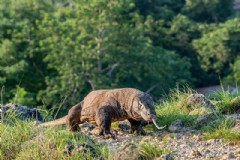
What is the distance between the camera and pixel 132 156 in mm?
5156

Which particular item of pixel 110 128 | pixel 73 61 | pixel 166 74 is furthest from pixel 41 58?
pixel 110 128

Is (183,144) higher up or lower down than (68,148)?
lower down

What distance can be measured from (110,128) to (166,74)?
84.3ft

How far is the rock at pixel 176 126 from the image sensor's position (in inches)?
268

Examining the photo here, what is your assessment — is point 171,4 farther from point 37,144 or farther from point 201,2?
point 37,144

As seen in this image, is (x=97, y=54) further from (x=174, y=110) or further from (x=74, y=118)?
(x=74, y=118)

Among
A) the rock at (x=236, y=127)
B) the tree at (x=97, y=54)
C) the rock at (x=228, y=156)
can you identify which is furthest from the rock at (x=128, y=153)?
the tree at (x=97, y=54)

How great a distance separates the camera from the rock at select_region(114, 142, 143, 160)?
5.10 meters

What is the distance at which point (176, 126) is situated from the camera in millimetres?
6863

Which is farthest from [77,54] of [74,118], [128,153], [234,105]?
[128,153]

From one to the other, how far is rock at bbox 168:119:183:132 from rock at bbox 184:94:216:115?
1.30ft

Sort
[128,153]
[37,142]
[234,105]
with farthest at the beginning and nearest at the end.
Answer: [234,105] < [37,142] < [128,153]

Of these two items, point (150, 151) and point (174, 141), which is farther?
point (174, 141)

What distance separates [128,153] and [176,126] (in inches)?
70.8
